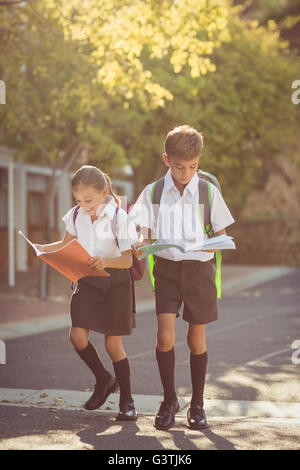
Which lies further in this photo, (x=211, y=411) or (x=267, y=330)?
(x=267, y=330)

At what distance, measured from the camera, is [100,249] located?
498cm

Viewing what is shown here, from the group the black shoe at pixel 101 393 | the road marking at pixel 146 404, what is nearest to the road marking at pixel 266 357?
the road marking at pixel 146 404

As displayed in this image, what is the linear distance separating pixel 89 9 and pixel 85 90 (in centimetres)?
198

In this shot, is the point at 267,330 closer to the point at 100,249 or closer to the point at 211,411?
the point at 211,411

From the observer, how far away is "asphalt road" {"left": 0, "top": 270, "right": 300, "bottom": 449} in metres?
4.56

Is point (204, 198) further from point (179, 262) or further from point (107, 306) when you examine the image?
point (107, 306)

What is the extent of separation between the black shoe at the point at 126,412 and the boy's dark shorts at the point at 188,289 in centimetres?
65

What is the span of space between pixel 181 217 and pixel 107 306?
74cm

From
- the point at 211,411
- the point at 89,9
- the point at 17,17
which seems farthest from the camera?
the point at 17,17

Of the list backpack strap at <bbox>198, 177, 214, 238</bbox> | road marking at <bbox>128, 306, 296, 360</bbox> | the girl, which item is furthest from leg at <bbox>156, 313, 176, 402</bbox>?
road marking at <bbox>128, 306, 296, 360</bbox>

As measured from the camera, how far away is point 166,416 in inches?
190

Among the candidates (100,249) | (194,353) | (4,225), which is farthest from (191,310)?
(4,225)
